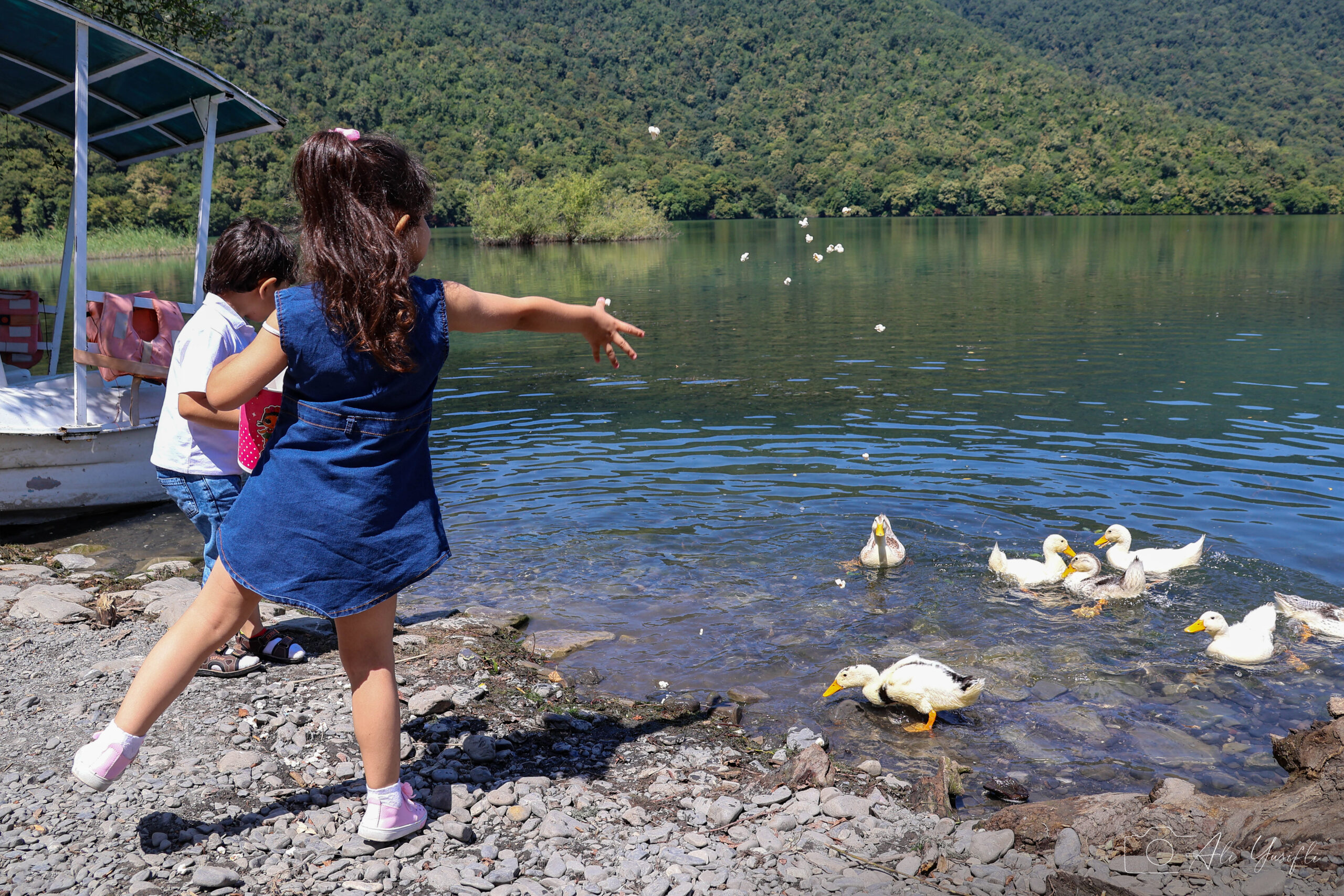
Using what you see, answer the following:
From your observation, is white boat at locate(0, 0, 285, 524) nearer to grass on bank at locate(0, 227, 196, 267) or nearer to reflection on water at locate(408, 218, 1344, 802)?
reflection on water at locate(408, 218, 1344, 802)

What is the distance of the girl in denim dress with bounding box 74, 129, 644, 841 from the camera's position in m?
3.35

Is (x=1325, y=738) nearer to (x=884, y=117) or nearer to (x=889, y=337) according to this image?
(x=889, y=337)

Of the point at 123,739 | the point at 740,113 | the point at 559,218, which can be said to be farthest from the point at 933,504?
the point at 740,113

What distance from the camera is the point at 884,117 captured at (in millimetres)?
156875

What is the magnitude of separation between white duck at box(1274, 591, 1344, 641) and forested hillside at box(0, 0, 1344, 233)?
79.9 metres

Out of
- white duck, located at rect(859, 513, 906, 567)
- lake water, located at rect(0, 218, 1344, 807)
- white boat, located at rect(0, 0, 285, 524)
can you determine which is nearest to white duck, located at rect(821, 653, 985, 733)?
lake water, located at rect(0, 218, 1344, 807)

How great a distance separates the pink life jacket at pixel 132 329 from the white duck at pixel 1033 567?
25.2ft

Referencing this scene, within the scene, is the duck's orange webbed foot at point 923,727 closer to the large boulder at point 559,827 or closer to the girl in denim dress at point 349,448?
the large boulder at point 559,827

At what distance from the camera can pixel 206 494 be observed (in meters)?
5.38

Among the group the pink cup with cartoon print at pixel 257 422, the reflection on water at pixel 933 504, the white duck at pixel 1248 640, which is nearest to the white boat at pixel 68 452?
the reflection on water at pixel 933 504

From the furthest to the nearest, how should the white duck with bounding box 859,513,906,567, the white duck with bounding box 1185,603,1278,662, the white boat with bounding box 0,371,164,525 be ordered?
the white boat with bounding box 0,371,164,525 → the white duck with bounding box 859,513,906,567 → the white duck with bounding box 1185,603,1278,662

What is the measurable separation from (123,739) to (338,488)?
1.26m

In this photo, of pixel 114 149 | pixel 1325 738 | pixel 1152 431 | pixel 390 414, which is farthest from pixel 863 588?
pixel 114 149

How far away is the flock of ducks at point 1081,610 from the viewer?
5.50m
